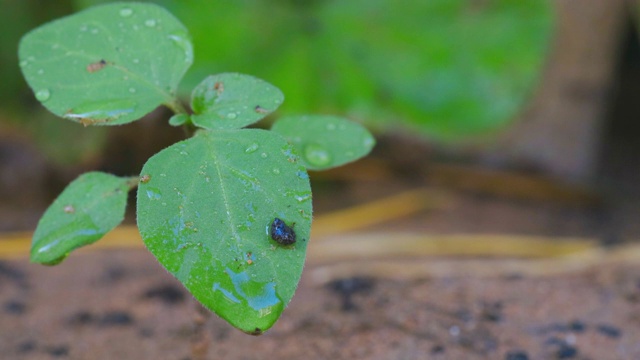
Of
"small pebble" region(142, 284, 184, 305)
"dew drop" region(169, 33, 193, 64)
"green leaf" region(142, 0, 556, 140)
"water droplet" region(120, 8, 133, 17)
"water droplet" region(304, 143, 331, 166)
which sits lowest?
"small pebble" region(142, 284, 184, 305)

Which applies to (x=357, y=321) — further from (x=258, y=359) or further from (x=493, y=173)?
(x=493, y=173)

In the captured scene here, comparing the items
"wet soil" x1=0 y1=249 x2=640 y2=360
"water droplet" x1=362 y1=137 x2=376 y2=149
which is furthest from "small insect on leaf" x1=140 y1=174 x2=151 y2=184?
"wet soil" x1=0 y1=249 x2=640 y2=360

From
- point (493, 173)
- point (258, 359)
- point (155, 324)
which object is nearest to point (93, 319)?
point (155, 324)

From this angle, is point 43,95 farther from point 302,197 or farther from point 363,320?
point 363,320

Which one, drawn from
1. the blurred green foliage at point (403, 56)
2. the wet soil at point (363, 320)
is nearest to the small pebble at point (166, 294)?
the wet soil at point (363, 320)

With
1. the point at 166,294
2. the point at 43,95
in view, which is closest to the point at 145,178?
the point at 43,95

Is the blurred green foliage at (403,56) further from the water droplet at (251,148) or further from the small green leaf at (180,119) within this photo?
the water droplet at (251,148)

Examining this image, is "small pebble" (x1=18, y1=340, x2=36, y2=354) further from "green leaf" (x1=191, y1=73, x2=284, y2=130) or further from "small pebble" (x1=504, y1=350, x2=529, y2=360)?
"small pebble" (x1=504, y1=350, x2=529, y2=360)
